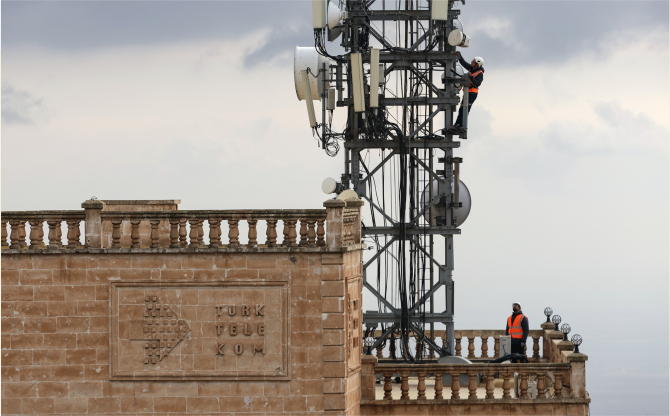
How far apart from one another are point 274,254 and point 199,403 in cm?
343

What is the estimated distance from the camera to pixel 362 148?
29.5 meters

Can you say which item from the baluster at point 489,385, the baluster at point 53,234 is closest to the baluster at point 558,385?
the baluster at point 489,385

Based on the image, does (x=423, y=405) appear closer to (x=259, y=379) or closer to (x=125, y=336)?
(x=259, y=379)

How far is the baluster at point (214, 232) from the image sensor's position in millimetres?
23984

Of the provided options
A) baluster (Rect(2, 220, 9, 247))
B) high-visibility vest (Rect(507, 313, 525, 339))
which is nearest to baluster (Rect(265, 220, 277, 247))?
baluster (Rect(2, 220, 9, 247))

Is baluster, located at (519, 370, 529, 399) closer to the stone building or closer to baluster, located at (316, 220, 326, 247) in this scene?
the stone building

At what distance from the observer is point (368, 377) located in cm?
2556

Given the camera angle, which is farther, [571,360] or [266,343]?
[571,360]

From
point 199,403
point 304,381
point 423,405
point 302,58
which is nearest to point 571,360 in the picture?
point 423,405

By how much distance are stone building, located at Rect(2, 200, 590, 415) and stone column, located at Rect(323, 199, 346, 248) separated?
0.02 meters

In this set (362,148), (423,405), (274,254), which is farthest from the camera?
(362,148)

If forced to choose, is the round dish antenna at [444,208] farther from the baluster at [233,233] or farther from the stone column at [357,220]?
the baluster at [233,233]

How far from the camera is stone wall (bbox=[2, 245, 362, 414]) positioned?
23844mm

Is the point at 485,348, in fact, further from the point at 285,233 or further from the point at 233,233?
the point at 233,233
